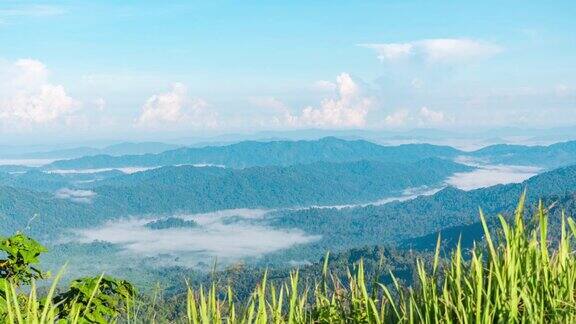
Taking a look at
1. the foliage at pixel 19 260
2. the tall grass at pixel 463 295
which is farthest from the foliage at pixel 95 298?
the tall grass at pixel 463 295

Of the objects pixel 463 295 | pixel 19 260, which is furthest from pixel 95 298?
pixel 463 295

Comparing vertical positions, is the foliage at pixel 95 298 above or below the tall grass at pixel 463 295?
below

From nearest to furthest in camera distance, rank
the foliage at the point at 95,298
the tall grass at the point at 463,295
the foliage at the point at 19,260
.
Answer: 1. the tall grass at the point at 463,295
2. the foliage at the point at 95,298
3. the foliage at the point at 19,260

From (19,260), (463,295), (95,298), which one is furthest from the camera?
(19,260)

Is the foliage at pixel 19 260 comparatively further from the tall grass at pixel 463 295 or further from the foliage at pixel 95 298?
the tall grass at pixel 463 295

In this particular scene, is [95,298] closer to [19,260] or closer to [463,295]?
[19,260]

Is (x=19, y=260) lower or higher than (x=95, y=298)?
higher

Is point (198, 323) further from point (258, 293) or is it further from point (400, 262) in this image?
point (400, 262)

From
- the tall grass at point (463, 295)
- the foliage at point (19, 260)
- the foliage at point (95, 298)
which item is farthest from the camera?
the foliage at point (19, 260)
